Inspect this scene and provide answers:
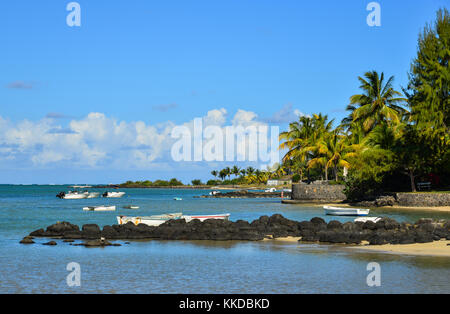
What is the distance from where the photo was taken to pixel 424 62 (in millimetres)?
54500

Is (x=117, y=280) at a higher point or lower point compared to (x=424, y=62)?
lower

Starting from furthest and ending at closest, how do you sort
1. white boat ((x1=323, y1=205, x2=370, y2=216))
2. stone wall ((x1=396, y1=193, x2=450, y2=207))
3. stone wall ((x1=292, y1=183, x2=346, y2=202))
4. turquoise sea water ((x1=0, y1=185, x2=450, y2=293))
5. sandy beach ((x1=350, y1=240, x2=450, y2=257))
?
stone wall ((x1=292, y1=183, x2=346, y2=202)) < stone wall ((x1=396, y1=193, x2=450, y2=207)) < white boat ((x1=323, y1=205, x2=370, y2=216)) < sandy beach ((x1=350, y1=240, x2=450, y2=257)) < turquoise sea water ((x1=0, y1=185, x2=450, y2=293))

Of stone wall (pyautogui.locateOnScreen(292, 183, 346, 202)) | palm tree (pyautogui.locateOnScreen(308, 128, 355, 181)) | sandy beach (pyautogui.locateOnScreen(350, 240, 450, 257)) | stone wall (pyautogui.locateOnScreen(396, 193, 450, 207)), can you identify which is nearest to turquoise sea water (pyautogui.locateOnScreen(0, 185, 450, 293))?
sandy beach (pyautogui.locateOnScreen(350, 240, 450, 257))

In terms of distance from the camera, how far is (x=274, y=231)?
3058 cm

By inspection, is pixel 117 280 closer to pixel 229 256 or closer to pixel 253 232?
pixel 229 256

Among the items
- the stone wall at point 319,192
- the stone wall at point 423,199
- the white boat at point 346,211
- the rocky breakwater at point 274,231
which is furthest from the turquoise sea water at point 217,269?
the stone wall at point 319,192

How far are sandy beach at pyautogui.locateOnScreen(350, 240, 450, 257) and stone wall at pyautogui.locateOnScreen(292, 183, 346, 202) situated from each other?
41948mm

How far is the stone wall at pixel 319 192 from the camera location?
223ft

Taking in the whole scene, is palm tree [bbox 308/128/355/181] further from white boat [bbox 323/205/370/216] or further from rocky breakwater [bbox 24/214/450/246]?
rocky breakwater [bbox 24/214/450/246]

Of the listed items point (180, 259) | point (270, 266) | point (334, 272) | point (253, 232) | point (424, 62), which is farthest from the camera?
point (424, 62)

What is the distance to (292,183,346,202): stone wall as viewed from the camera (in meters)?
67.9
